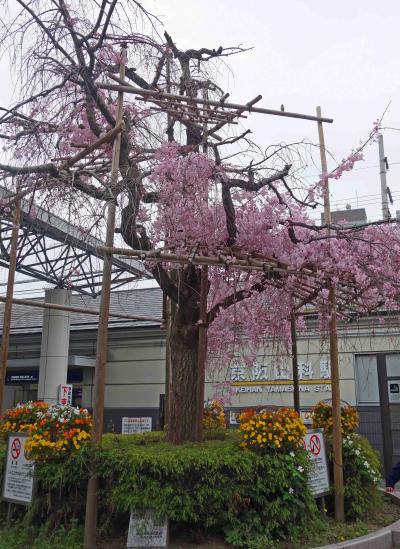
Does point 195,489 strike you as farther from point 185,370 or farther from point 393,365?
point 393,365

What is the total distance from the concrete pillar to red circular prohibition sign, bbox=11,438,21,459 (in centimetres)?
936

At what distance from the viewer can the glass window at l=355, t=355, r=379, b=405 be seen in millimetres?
14047

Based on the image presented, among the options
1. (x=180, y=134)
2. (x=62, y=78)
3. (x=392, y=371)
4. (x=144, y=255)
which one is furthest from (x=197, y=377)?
(x=392, y=371)

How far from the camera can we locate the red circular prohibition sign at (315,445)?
7.01m

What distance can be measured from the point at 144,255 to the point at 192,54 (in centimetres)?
361

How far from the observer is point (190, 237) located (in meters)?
6.73

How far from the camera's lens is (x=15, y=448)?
263 inches

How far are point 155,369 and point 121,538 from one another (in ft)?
35.1

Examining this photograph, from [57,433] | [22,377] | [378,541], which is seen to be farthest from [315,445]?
[22,377]

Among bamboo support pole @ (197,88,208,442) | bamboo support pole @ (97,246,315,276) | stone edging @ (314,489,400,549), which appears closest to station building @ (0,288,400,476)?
bamboo support pole @ (197,88,208,442)

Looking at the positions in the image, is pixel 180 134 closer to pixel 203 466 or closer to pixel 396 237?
pixel 396 237

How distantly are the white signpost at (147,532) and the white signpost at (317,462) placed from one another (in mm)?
1974

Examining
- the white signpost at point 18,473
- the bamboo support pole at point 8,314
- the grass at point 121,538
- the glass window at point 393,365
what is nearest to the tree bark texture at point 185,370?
the grass at point 121,538

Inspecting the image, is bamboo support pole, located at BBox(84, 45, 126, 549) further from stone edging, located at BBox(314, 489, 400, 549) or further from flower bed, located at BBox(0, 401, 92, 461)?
stone edging, located at BBox(314, 489, 400, 549)
